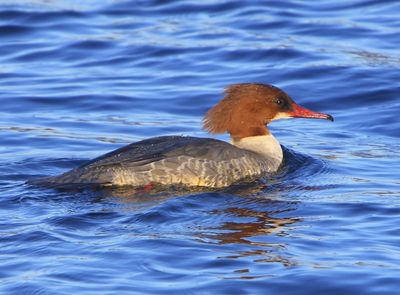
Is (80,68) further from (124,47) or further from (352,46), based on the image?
(352,46)

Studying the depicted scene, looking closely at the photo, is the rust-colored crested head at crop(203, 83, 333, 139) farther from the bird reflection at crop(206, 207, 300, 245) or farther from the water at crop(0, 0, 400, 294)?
the bird reflection at crop(206, 207, 300, 245)

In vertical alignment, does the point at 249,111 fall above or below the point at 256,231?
above

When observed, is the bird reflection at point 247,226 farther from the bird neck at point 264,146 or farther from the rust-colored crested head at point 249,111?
the rust-colored crested head at point 249,111

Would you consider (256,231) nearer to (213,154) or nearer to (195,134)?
(213,154)

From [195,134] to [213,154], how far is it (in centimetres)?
215

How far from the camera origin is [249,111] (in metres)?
11.4

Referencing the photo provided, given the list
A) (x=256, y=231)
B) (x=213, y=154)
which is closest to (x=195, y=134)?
(x=213, y=154)

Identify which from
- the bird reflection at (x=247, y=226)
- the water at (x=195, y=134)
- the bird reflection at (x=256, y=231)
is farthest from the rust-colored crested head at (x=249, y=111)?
the bird reflection at (x=247, y=226)

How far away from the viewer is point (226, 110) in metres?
11.3

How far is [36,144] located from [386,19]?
7658 millimetres

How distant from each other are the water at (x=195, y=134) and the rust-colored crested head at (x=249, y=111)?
0.50m

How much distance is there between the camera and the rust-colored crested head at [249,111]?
1129cm

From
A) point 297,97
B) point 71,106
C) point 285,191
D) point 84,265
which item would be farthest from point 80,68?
point 84,265

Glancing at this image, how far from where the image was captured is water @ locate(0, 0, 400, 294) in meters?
7.95
